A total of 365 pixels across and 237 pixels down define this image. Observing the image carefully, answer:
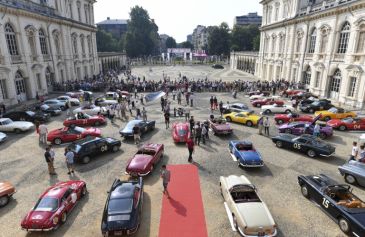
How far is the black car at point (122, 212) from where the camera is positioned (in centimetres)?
829

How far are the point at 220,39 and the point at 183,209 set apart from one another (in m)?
92.7

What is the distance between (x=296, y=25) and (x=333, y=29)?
372 inches

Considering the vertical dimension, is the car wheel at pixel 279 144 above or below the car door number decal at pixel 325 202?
below

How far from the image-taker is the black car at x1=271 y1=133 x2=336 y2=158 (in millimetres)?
14461

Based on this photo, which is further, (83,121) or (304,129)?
(83,121)

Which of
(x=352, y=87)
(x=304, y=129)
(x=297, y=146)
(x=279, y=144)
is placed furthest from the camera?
(x=352, y=87)

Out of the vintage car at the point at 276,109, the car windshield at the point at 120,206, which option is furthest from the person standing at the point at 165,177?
the vintage car at the point at 276,109

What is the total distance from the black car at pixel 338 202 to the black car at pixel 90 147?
11.1 meters

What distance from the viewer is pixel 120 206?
8.86 metres

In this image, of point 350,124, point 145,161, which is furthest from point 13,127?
point 350,124

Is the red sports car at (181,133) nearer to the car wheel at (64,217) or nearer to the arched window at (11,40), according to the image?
the car wheel at (64,217)

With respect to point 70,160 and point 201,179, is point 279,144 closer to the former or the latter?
point 201,179

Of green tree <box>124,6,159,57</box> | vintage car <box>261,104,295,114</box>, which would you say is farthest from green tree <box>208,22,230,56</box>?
vintage car <box>261,104,295,114</box>

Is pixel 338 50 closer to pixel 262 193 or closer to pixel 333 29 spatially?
pixel 333 29
